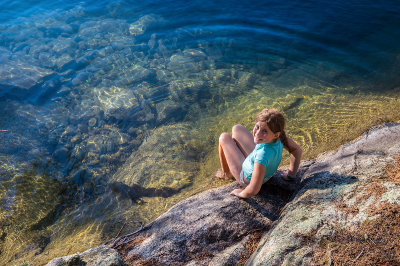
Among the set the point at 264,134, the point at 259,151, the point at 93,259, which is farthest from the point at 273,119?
the point at 93,259

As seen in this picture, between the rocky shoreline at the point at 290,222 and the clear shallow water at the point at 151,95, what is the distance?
3.85 feet

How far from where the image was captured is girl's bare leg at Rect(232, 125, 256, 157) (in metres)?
4.65

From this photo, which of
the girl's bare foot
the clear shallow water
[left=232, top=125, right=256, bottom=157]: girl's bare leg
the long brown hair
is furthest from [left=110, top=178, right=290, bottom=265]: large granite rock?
the long brown hair

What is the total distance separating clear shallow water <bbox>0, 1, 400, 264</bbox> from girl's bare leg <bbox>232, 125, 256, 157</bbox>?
0.99m

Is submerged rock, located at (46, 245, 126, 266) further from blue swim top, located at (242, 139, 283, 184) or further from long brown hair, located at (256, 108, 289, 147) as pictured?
long brown hair, located at (256, 108, 289, 147)

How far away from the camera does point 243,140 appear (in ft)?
15.4

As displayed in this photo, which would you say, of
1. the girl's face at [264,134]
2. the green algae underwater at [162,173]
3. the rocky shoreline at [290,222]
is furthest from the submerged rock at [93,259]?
the girl's face at [264,134]

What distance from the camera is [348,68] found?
327 inches

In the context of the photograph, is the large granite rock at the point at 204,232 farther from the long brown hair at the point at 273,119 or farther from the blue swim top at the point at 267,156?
the long brown hair at the point at 273,119

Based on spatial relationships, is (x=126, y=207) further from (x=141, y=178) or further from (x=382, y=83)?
(x=382, y=83)

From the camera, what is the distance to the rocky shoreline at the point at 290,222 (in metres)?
2.76

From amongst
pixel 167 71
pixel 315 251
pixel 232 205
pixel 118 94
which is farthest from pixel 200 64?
pixel 315 251

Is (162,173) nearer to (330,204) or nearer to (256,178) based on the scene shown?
(256,178)

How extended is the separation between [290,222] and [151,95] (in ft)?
19.4
